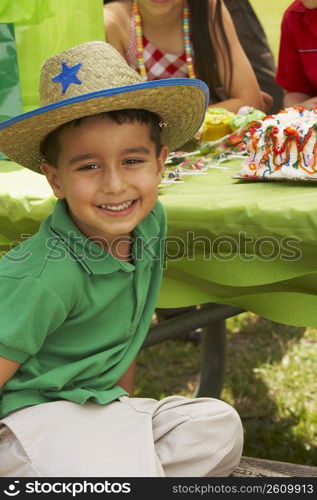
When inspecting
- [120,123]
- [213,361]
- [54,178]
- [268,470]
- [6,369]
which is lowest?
[213,361]

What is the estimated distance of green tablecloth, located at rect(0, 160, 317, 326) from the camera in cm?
139

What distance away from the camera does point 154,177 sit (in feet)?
4.64

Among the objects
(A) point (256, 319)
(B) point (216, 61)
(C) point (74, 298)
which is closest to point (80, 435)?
(C) point (74, 298)

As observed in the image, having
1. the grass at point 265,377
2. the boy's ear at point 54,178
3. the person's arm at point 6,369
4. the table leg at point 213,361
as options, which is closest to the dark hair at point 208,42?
the grass at point 265,377

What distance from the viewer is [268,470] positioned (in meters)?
1.52

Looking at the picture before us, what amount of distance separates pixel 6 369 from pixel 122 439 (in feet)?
0.73

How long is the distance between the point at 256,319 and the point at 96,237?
2.07 metres

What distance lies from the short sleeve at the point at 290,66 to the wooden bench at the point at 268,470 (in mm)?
1411

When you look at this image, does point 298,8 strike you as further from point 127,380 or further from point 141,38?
point 127,380

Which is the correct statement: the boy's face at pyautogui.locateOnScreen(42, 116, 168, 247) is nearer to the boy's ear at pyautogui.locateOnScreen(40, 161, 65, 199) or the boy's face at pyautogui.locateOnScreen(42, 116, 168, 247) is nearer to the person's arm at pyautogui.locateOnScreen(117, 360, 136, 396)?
the boy's ear at pyautogui.locateOnScreen(40, 161, 65, 199)

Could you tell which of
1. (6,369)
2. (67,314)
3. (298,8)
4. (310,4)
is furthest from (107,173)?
(298,8)

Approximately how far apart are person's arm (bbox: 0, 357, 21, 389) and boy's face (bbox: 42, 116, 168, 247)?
27 centimetres

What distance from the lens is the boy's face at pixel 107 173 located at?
1339mm
